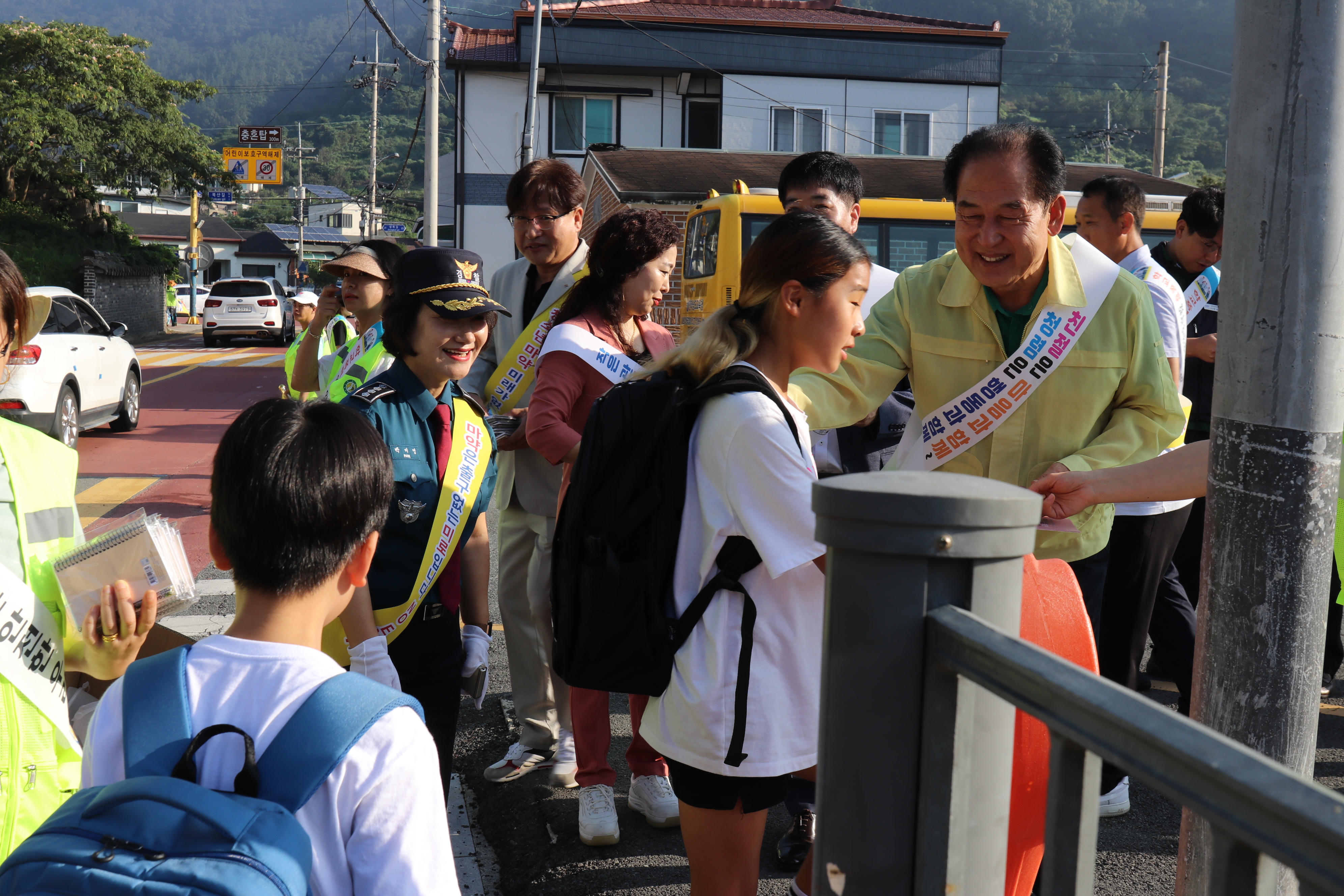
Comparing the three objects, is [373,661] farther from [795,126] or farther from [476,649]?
[795,126]

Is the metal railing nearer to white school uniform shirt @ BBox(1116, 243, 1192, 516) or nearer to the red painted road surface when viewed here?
the red painted road surface

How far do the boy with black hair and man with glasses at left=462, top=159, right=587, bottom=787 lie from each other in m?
A: 2.15

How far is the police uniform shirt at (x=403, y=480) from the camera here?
8.20 feet

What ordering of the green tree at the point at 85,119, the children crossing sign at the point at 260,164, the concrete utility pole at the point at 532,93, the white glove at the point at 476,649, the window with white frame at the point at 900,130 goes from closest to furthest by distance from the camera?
the white glove at the point at 476,649 < the concrete utility pole at the point at 532,93 < the green tree at the point at 85,119 < the window with white frame at the point at 900,130 < the children crossing sign at the point at 260,164

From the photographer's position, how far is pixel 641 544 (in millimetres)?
2061

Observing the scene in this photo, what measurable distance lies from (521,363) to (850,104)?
84.3ft


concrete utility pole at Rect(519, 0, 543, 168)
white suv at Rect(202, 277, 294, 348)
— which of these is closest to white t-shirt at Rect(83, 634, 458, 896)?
concrete utility pole at Rect(519, 0, 543, 168)

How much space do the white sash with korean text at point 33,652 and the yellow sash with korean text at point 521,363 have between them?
81.8 inches

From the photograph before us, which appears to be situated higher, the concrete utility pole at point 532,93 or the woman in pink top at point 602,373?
the concrete utility pole at point 532,93

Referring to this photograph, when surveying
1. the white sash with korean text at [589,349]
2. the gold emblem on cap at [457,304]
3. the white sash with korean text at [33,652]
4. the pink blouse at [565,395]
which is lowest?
the white sash with korean text at [33,652]

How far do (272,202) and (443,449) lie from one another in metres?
116

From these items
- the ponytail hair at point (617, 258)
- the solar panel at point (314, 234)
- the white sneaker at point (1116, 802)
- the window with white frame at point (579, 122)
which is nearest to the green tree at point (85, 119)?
the window with white frame at point (579, 122)

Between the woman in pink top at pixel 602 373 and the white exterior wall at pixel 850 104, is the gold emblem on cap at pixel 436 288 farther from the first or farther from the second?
the white exterior wall at pixel 850 104

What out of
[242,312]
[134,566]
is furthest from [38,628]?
[242,312]
